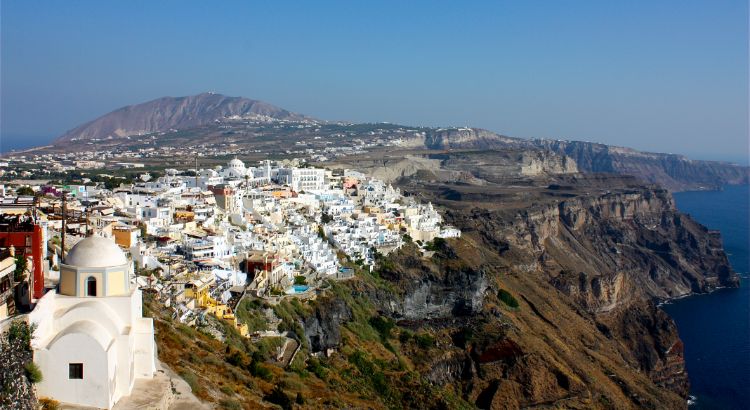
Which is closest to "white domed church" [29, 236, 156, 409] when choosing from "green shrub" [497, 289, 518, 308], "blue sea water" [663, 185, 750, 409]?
"green shrub" [497, 289, 518, 308]

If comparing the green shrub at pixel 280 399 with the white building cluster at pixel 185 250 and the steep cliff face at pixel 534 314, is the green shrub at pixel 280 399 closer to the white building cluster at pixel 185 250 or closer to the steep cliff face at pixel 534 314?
the white building cluster at pixel 185 250

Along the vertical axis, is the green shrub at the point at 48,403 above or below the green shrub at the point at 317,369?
above

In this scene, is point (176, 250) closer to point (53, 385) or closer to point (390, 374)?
point (390, 374)

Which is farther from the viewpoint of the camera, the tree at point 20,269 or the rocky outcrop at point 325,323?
the rocky outcrop at point 325,323

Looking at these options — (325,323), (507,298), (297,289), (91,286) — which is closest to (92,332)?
(91,286)

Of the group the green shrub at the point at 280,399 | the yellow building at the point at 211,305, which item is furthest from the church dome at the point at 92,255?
the yellow building at the point at 211,305

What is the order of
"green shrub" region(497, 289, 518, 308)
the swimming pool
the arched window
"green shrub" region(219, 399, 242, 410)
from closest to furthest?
1. the arched window
2. "green shrub" region(219, 399, 242, 410)
3. the swimming pool
4. "green shrub" region(497, 289, 518, 308)

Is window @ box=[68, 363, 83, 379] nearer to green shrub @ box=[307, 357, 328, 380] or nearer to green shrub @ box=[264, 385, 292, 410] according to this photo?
green shrub @ box=[264, 385, 292, 410]
